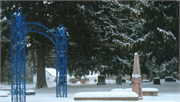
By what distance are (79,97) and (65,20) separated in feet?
42.0

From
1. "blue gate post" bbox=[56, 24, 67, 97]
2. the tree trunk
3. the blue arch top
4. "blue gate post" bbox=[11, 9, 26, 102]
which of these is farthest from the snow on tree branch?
the tree trunk

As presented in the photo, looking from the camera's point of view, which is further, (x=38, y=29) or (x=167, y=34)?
(x=167, y=34)

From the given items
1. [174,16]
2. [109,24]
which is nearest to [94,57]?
[109,24]

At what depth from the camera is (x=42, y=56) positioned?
84.6 feet

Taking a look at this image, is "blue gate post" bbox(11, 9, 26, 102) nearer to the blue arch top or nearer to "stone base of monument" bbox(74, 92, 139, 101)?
the blue arch top

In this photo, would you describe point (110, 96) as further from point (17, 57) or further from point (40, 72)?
point (40, 72)

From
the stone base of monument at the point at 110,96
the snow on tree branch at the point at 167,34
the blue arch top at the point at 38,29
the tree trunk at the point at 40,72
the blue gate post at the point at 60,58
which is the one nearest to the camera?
the stone base of monument at the point at 110,96

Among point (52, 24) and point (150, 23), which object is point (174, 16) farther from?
point (52, 24)

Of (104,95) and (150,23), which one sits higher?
(150,23)

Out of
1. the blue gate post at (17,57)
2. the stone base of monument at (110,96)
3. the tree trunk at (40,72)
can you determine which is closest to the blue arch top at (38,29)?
the blue gate post at (17,57)

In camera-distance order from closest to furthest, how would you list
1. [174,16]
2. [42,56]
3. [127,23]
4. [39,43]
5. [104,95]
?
A: [104,95] → [174,16] → [39,43] → [42,56] → [127,23]

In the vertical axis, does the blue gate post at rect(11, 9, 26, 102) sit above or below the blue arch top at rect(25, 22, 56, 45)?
below

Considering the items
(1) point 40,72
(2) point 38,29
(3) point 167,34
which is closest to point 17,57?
(2) point 38,29

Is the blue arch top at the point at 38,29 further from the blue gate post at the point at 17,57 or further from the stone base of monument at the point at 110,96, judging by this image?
the stone base of monument at the point at 110,96
